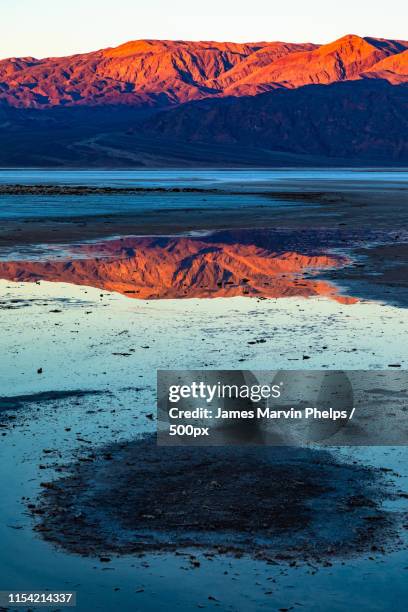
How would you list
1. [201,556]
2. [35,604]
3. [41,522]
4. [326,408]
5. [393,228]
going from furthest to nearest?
[393,228] < [326,408] < [41,522] < [201,556] < [35,604]

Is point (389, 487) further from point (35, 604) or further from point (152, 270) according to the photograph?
point (152, 270)

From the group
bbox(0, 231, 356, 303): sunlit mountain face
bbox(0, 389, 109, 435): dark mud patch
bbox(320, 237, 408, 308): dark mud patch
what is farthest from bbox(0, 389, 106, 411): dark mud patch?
bbox(320, 237, 408, 308): dark mud patch

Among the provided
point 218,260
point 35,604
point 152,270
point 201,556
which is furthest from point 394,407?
point 218,260

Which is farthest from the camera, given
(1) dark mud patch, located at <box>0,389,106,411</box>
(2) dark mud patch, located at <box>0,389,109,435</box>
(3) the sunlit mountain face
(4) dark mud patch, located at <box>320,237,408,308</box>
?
(3) the sunlit mountain face

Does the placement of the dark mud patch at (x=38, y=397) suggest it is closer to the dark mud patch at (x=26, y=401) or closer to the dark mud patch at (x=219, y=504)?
the dark mud patch at (x=26, y=401)

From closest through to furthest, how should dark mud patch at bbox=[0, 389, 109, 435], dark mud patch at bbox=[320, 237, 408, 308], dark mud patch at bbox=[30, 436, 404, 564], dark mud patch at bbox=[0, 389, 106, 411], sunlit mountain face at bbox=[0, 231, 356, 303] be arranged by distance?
dark mud patch at bbox=[30, 436, 404, 564], dark mud patch at bbox=[0, 389, 109, 435], dark mud patch at bbox=[0, 389, 106, 411], dark mud patch at bbox=[320, 237, 408, 308], sunlit mountain face at bbox=[0, 231, 356, 303]

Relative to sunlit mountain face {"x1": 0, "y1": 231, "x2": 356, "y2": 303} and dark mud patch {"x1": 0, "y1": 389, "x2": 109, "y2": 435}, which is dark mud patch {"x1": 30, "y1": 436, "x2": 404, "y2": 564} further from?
sunlit mountain face {"x1": 0, "y1": 231, "x2": 356, "y2": 303}

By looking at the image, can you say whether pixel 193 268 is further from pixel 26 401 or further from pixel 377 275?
pixel 26 401

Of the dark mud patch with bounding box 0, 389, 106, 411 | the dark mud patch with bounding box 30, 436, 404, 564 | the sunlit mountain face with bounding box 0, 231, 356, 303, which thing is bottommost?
the sunlit mountain face with bounding box 0, 231, 356, 303
